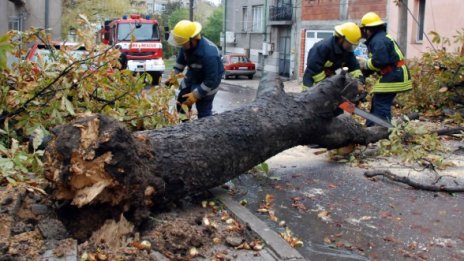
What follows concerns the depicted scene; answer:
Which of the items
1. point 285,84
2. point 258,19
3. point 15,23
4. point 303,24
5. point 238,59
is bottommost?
point 285,84

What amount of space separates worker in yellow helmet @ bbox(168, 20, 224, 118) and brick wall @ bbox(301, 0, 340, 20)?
64.6 feet

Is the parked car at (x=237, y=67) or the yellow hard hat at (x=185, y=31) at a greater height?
the yellow hard hat at (x=185, y=31)

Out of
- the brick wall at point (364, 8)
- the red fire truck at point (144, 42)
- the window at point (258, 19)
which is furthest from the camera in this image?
the window at point (258, 19)

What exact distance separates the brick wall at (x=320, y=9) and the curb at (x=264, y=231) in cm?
2197

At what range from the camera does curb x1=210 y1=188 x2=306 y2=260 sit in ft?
11.7

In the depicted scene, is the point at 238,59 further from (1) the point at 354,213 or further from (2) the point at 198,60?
(1) the point at 354,213

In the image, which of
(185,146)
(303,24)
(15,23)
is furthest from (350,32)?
(15,23)

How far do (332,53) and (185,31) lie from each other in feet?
5.91

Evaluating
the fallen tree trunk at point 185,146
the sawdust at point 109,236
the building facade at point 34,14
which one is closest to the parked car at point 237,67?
the building facade at point 34,14

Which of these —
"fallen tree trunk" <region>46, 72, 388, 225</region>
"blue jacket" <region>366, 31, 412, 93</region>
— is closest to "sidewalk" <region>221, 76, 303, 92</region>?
"blue jacket" <region>366, 31, 412, 93</region>

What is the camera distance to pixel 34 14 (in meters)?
30.3

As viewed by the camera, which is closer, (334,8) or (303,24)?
(334,8)

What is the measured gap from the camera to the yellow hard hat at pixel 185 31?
6230 mm

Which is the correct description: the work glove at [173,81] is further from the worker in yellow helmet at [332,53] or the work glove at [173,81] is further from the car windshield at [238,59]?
the car windshield at [238,59]
